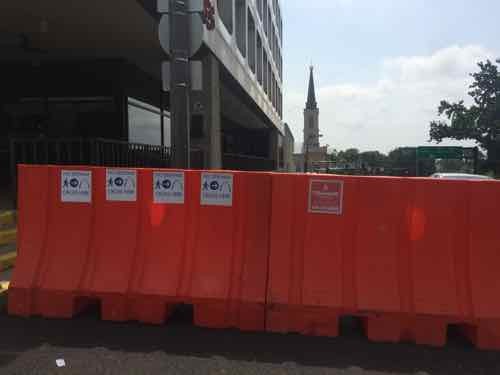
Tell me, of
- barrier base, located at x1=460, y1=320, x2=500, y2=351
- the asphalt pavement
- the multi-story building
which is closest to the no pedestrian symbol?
the asphalt pavement

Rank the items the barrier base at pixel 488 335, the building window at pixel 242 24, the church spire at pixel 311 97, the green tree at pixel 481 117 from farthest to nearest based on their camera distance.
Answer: the church spire at pixel 311 97 < the green tree at pixel 481 117 < the building window at pixel 242 24 < the barrier base at pixel 488 335

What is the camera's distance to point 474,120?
47.5 metres

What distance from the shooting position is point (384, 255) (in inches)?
150

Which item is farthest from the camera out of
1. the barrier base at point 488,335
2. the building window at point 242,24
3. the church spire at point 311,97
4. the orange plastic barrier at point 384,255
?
the church spire at point 311,97

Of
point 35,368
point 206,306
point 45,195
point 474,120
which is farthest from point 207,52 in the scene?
point 474,120

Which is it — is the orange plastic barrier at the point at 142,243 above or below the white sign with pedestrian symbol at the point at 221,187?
below

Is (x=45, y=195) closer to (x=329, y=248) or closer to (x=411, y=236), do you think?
(x=329, y=248)

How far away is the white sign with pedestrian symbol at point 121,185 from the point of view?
4121mm

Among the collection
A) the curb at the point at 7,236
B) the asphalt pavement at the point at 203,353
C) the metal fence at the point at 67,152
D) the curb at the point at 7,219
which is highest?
the metal fence at the point at 67,152

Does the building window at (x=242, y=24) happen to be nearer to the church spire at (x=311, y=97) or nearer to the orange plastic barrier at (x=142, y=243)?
the orange plastic barrier at (x=142, y=243)

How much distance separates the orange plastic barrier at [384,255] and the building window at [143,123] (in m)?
9.81

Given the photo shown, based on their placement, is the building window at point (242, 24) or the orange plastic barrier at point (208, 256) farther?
the building window at point (242, 24)

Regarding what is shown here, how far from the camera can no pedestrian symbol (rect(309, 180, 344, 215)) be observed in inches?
153

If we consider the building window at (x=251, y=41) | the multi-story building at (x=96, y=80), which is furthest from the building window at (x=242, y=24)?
the building window at (x=251, y=41)
